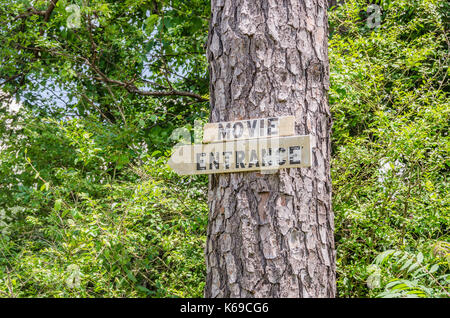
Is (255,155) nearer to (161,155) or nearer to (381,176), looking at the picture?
(381,176)

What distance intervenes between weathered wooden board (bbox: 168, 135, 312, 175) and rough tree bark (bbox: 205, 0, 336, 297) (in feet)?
0.12

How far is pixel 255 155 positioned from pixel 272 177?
0.11 meters

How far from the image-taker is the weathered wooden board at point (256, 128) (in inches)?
70.7

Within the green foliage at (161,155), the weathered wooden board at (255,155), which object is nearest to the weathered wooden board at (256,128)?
the weathered wooden board at (255,155)

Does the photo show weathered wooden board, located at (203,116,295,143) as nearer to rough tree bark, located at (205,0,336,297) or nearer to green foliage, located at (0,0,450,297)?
rough tree bark, located at (205,0,336,297)

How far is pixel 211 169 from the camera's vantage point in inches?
74.1

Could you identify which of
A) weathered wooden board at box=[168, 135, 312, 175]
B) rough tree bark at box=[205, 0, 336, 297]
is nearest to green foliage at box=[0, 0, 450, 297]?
rough tree bark at box=[205, 0, 336, 297]

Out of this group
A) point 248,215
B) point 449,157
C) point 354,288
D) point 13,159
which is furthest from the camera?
point 13,159

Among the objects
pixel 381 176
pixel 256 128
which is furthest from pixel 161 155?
pixel 256 128

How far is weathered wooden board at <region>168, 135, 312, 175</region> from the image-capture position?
1777 millimetres

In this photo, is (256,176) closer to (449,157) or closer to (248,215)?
(248,215)
